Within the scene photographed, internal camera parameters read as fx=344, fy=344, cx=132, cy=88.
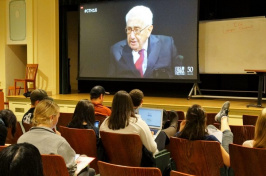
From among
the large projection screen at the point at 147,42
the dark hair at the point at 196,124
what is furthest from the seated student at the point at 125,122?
the large projection screen at the point at 147,42

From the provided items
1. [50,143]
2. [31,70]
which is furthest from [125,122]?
[31,70]

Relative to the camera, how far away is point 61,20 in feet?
29.3

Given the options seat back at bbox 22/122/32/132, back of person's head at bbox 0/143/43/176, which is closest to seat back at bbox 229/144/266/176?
back of person's head at bbox 0/143/43/176

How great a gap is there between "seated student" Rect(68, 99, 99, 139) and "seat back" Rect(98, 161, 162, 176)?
4.11 ft

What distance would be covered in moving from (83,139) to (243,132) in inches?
60.6

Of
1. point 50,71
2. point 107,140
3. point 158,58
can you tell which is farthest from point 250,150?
point 50,71

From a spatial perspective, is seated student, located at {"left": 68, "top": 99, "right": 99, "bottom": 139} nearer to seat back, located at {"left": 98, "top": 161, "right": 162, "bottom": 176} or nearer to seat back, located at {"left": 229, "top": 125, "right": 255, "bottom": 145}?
seat back, located at {"left": 98, "top": 161, "right": 162, "bottom": 176}

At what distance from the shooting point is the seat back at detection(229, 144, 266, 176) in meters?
2.22

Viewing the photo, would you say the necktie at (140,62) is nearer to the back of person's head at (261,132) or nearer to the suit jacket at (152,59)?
the suit jacket at (152,59)

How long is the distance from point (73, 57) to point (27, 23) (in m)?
1.78

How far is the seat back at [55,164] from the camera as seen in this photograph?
6.69 ft

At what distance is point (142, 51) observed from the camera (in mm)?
7750

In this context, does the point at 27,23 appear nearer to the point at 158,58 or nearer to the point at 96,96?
the point at 158,58

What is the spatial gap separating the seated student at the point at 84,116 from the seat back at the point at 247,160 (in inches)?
52.1
